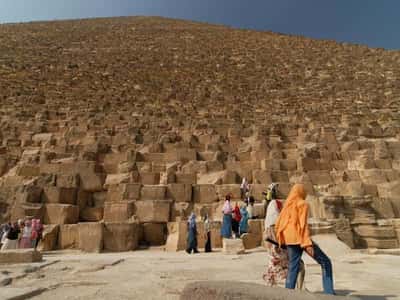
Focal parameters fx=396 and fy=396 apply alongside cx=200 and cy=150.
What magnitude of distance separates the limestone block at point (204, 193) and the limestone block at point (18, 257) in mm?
5337

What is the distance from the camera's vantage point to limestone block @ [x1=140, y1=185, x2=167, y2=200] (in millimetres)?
10945

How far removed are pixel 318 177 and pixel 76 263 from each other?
784cm

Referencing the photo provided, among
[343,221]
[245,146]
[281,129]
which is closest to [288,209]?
[343,221]

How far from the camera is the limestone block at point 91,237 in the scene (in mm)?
9023

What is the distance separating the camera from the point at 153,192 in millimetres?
11031

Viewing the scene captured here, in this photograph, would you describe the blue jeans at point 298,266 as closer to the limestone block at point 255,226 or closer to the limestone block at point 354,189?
the limestone block at point 255,226

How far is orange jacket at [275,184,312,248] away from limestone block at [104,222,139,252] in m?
6.23

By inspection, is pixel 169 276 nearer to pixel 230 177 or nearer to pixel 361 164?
pixel 230 177

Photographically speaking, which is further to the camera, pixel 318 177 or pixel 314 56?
pixel 314 56

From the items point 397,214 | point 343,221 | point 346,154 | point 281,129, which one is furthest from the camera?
point 281,129

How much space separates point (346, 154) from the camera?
13180 millimetres

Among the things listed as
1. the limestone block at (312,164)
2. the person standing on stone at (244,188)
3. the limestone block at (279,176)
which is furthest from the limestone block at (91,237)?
the limestone block at (312,164)

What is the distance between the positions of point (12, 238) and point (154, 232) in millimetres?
3340

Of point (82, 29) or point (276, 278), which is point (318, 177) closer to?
point (276, 278)
